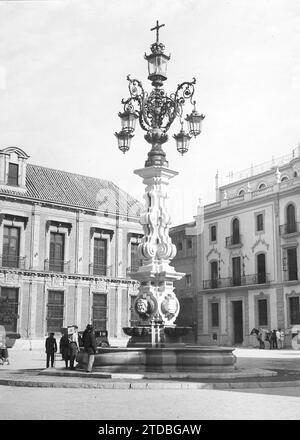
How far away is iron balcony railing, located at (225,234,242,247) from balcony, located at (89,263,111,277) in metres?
9.39

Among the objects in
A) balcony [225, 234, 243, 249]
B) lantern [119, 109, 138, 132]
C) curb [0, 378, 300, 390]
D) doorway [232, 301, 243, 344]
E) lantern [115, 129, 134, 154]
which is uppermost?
balcony [225, 234, 243, 249]

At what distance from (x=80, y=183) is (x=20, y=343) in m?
12.1

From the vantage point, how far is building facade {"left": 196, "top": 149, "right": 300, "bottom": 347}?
3706cm

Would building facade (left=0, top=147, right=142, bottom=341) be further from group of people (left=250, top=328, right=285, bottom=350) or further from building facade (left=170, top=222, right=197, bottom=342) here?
group of people (left=250, top=328, right=285, bottom=350)

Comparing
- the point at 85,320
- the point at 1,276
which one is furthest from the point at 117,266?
the point at 1,276

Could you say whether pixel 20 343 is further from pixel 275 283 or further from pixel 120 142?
pixel 120 142

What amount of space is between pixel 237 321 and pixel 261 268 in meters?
4.15

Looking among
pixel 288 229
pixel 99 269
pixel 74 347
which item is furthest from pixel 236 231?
pixel 74 347

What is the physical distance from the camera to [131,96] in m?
14.2

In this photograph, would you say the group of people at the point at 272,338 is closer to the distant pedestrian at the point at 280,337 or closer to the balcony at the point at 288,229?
the distant pedestrian at the point at 280,337

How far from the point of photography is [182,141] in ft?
48.1

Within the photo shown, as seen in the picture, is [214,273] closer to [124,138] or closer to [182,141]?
[182,141]

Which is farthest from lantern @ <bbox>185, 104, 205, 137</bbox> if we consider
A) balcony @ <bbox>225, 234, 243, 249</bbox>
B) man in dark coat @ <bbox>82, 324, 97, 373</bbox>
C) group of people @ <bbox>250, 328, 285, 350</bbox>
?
balcony @ <bbox>225, 234, 243, 249</bbox>

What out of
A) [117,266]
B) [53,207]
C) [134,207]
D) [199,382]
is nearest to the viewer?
[199,382]
